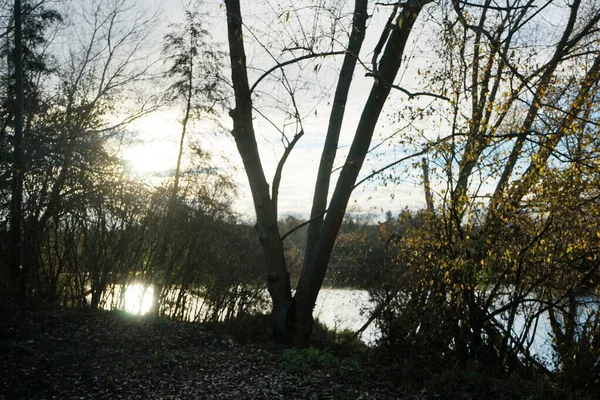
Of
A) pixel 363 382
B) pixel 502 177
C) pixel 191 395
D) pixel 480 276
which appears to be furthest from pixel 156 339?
pixel 502 177

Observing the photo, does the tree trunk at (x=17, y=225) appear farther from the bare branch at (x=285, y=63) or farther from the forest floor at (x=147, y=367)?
the bare branch at (x=285, y=63)

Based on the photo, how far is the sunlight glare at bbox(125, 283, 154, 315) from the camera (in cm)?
1133

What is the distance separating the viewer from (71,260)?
34.0ft

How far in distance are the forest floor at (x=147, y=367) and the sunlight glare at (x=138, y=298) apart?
3179 mm

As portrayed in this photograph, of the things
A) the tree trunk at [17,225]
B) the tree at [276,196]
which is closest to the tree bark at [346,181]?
the tree at [276,196]

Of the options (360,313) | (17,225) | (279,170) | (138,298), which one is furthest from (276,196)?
(138,298)

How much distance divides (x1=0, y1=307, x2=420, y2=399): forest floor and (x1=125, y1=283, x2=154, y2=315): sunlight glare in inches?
125

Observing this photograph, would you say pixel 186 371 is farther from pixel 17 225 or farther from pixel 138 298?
pixel 138 298

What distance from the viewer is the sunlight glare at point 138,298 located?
11.3 meters

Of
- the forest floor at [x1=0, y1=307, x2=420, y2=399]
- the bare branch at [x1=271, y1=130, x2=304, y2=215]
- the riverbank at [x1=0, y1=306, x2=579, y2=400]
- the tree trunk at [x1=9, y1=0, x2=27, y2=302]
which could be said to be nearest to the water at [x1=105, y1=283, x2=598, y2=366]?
the riverbank at [x1=0, y1=306, x2=579, y2=400]

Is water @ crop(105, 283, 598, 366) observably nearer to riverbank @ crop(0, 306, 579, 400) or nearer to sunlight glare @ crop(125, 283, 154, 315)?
sunlight glare @ crop(125, 283, 154, 315)

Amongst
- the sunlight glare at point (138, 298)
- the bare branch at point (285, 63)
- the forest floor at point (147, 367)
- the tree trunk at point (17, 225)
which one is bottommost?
the forest floor at point (147, 367)

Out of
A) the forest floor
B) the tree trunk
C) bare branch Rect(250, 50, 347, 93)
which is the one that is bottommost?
the forest floor

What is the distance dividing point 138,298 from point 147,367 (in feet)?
18.8
